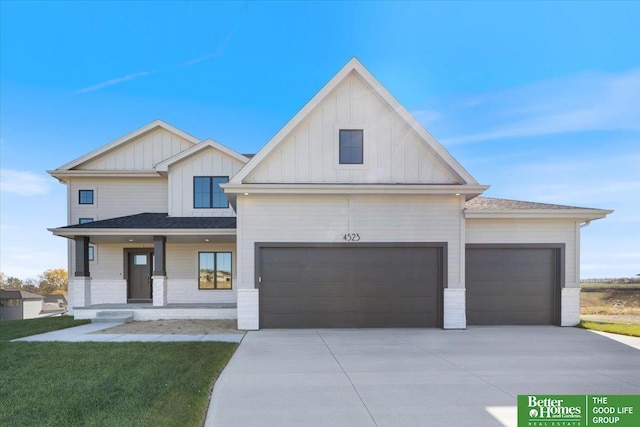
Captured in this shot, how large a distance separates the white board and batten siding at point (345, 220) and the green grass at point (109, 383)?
359 cm

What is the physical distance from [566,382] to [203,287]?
44.8 feet

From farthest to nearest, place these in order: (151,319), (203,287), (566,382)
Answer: (203,287)
(151,319)
(566,382)

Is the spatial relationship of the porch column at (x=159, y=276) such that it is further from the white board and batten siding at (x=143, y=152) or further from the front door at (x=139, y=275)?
the white board and batten siding at (x=143, y=152)

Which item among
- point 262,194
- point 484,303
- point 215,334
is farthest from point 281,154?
point 484,303

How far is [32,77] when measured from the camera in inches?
746

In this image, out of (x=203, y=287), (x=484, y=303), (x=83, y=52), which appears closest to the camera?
(x=484, y=303)

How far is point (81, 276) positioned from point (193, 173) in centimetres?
612

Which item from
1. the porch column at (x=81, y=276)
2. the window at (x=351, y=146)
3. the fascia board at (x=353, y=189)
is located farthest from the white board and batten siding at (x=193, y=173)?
the window at (x=351, y=146)

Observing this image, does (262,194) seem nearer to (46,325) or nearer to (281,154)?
(281,154)

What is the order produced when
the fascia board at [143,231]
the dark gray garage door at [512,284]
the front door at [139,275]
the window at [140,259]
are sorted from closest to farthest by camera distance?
the dark gray garage door at [512,284] → the fascia board at [143,231] → the front door at [139,275] → the window at [140,259]

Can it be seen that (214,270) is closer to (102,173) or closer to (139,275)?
(139,275)

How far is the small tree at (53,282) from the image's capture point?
204ft

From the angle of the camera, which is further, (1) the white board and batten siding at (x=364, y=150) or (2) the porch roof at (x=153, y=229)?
(2) the porch roof at (x=153, y=229)

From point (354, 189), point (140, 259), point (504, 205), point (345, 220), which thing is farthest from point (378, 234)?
point (140, 259)
